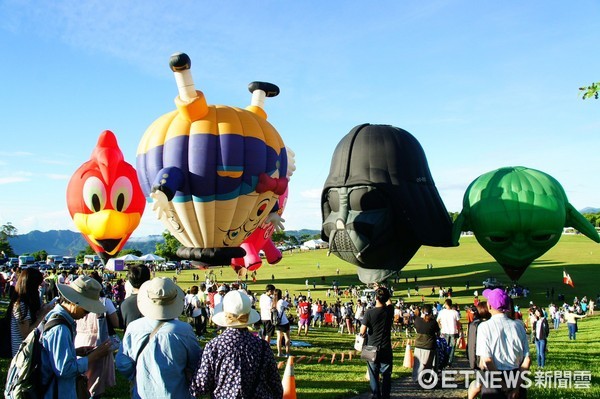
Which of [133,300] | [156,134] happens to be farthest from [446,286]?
[133,300]

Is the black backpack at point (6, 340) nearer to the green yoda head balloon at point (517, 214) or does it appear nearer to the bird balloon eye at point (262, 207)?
the bird balloon eye at point (262, 207)

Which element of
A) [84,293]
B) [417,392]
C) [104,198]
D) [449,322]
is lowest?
[417,392]

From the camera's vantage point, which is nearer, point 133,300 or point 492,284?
point 133,300

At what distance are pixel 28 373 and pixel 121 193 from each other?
1470 cm

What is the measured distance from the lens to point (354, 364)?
7.50 metres

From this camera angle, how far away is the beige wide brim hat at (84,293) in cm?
314

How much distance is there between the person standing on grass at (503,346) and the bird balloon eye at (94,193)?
14.8 metres

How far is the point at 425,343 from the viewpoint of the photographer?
5895 millimetres

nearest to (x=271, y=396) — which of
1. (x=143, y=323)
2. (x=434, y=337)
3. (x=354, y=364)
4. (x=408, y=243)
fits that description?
(x=143, y=323)

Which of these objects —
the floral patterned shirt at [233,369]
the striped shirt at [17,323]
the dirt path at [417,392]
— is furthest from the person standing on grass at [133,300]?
the dirt path at [417,392]

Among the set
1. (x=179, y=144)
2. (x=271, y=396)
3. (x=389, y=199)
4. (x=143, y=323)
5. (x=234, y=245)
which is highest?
(x=179, y=144)

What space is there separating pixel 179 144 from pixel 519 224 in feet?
24.1

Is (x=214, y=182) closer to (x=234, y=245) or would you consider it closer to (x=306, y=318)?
(x=234, y=245)

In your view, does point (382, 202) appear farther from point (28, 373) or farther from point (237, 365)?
point (28, 373)
